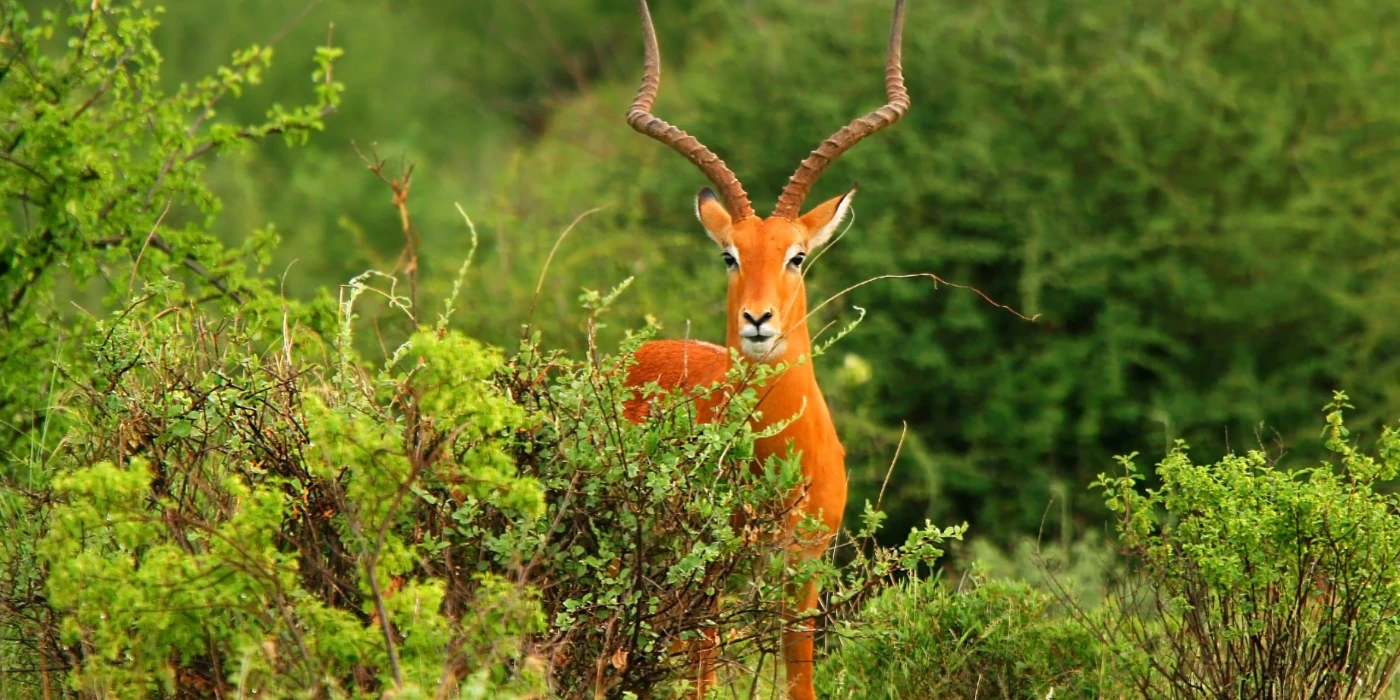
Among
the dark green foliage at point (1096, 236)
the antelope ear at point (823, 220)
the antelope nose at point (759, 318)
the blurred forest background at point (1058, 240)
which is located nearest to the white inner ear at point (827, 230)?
the antelope ear at point (823, 220)

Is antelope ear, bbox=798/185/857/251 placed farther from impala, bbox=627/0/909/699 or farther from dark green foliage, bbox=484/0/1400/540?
dark green foliage, bbox=484/0/1400/540

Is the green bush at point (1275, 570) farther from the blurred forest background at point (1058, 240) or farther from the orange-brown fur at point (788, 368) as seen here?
the blurred forest background at point (1058, 240)

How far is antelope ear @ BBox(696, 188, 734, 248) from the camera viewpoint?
275 inches

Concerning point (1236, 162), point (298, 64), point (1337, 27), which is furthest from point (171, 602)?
point (298, 64)

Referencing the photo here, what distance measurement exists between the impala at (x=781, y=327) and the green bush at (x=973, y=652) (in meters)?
0.28

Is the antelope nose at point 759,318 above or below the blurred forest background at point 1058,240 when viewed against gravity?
below

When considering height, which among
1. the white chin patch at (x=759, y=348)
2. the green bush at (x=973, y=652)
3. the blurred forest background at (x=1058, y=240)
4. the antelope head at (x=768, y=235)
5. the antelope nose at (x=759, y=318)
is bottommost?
the green bush at (x=973, y=652)

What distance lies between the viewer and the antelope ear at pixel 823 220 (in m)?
6.95

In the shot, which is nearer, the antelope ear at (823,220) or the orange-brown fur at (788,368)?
the orange-brown fur at (788,368)

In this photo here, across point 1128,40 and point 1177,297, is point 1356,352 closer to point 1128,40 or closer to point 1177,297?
point 1177,297

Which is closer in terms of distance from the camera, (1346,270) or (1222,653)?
(1222,653)

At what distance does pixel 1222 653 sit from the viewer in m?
5.94

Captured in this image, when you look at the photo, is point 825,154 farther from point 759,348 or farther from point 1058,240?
point 1058,240

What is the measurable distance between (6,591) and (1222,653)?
388 cm
